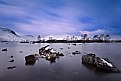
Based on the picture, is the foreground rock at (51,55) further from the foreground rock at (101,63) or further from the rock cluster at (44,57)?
the foreground rock at (101,63)

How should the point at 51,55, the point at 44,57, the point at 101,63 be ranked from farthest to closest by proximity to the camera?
the point at 44,57, the point at 51,55, the point at 101,63

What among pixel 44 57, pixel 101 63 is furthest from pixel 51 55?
pixel 101 63

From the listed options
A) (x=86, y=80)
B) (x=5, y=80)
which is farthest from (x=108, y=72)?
(x=5, y=80)

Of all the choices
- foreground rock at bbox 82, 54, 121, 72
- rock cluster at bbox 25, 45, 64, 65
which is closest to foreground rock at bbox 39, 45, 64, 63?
rock cluster at bbox 25, 45, 64, 65

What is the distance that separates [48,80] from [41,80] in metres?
1.33

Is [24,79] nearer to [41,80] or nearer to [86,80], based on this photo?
[41,80]

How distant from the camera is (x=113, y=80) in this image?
2920 cm

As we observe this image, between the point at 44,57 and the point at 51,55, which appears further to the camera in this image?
the point at 44,57

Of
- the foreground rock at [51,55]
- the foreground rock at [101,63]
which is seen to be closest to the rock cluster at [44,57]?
the foreground rock at [51,55]

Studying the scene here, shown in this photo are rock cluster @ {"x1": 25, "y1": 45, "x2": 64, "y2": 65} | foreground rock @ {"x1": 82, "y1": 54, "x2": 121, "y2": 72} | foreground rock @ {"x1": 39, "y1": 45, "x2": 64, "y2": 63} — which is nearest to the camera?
foreground rock @ {"x1": 82, "y1": 54, "x2": 121, "y2": 72}

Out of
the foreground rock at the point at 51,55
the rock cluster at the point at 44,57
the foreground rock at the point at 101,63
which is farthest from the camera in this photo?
the foreground rock at the point at 51,55

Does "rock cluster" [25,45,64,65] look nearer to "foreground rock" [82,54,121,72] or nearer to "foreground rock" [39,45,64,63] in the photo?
"foreground rock" [39,45,64,63]

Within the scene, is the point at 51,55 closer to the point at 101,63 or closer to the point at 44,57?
the point at 44,57

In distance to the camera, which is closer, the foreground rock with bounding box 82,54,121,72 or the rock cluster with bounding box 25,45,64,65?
the foreground rock with bounding box 82,54,121,72
